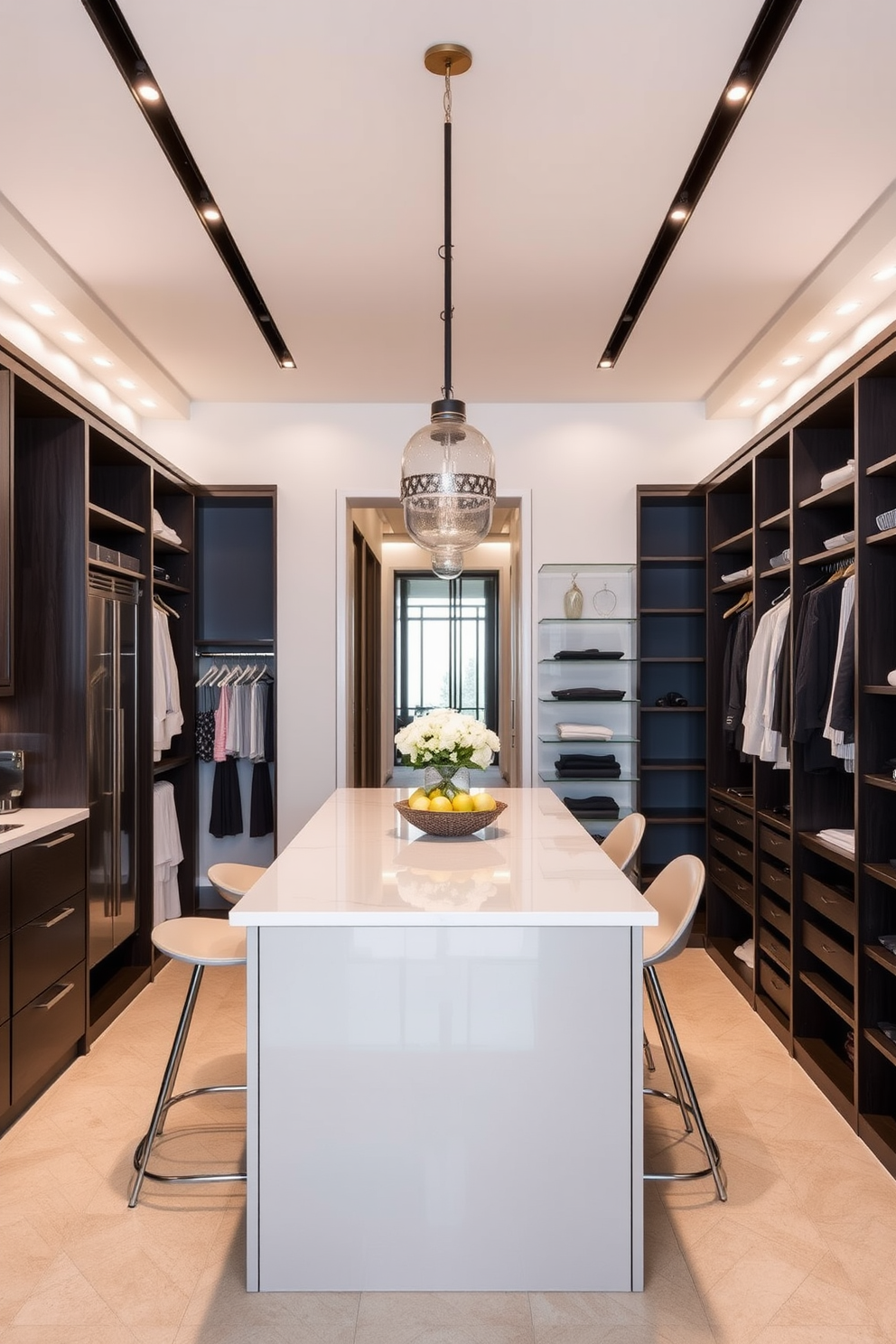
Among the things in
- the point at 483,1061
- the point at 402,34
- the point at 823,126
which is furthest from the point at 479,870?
the point at 823,126

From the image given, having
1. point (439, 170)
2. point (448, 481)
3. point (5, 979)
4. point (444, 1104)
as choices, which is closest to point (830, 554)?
point (448, 481)

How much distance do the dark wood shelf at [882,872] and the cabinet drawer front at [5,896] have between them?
259 centimetres

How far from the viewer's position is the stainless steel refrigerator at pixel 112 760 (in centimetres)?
363

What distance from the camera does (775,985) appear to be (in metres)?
3.72

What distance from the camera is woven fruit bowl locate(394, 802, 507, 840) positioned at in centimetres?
290

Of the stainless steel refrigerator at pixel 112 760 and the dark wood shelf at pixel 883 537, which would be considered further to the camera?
the stainless steel refrigerator at pixel 112 760

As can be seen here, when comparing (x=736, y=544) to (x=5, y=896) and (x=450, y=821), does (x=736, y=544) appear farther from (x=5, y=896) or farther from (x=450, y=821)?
(x=5, y=896)

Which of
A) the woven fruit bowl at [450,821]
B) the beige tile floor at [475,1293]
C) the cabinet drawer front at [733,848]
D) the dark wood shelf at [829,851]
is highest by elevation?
the woven fruit bowl at [450,821]

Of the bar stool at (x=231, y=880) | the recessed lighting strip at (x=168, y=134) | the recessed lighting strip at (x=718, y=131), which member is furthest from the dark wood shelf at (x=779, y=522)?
the bar stool at (x=231, y=880)

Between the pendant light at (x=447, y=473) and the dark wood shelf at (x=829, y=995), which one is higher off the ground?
the pendant light at (x=447, y=473)

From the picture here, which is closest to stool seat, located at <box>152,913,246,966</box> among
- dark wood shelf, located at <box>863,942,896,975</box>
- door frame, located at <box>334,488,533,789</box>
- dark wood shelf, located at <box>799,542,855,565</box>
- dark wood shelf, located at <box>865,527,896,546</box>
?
dark wood shelf, located at <box>863,942,896,975</box>

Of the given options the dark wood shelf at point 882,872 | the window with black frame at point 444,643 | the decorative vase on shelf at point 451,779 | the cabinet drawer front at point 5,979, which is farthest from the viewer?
the window with black frame at point 444,643

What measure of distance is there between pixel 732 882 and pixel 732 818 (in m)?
0.31

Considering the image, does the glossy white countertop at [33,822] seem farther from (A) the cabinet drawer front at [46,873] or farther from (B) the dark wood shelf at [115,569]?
(B) the dark wood shelf at [115,569]
